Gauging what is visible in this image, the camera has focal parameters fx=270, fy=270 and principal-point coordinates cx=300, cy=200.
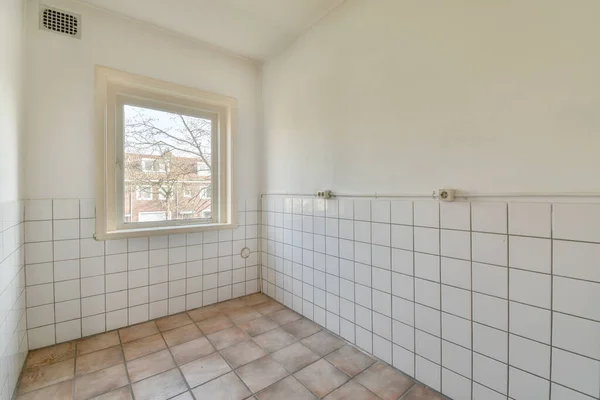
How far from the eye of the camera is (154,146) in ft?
7.23

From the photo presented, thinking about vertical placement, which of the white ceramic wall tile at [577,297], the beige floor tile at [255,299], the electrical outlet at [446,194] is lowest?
the beige floor tile at [255,299]

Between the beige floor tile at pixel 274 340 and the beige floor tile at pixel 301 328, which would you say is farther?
the beige floor tile at pixel 301 328

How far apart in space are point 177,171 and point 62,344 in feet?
4.67

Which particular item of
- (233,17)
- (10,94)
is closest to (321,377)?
(10,94)

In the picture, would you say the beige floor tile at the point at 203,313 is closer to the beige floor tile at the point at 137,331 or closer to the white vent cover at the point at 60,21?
the beige floor tile at the point at 137,331

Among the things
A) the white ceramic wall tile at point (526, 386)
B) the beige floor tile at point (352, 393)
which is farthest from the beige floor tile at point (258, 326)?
the white ceramic wall tile at point (526, 386)

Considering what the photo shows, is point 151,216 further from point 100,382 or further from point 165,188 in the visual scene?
point 100,382

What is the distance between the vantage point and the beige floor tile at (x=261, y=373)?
1466mm

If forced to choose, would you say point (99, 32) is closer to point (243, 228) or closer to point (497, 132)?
point (243, 228)

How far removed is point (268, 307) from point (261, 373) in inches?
34.1

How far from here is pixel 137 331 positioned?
79.0 inches

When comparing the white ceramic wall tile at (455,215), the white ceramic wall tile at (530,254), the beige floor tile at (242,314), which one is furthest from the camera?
the beige floor tile at (242,314)

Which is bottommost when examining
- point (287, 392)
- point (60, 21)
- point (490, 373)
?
point (287, 392)

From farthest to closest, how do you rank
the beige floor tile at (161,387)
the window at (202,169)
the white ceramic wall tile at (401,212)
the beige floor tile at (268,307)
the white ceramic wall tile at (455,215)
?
the window at (202,169) → the beige floor tile at (268,307) → the white ceramic wall tile at (401,212) → the beige floor tile at (161,387) → the white ceramic wall tile at (455,215)
